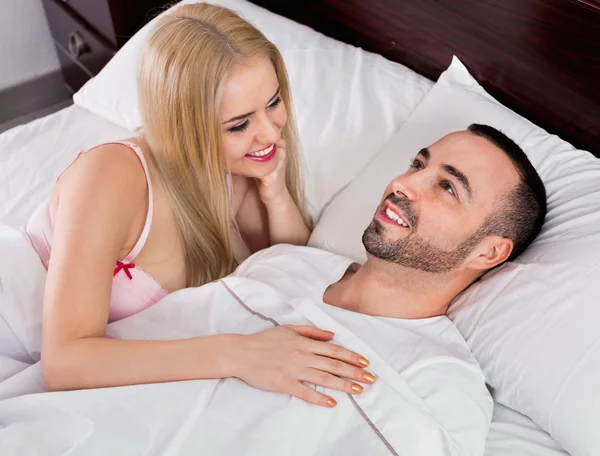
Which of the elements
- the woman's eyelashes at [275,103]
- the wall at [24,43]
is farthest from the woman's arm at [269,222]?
the wall at [24,43]

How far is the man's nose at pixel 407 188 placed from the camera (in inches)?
46.6

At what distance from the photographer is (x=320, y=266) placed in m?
1.34

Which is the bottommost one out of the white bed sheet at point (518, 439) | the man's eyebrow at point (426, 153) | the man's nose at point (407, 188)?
the white bed sheet at point (518, 439)

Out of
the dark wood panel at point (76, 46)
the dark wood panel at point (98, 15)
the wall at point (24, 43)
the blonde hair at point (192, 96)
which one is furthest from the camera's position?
the wall at point (24, 43)

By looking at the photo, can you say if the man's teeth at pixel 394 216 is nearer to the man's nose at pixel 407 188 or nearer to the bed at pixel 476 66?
the man's nose at pixel 407 188

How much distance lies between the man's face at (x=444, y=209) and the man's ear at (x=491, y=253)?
2cm

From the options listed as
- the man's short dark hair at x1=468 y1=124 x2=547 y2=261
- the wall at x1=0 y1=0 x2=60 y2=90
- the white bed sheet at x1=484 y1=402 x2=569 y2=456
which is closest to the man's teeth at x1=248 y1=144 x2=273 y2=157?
the man's short dark hair at x1=468 y1=124 x2=547 y2=261

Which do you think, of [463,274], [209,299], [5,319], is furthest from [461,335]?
[5,319]

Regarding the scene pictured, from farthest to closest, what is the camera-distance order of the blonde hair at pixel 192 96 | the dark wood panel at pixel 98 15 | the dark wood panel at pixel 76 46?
the dark wood panel at pixel 76 46 < the dark wood panel at pixel 98 15 < the blonde hair at pixel 192 96

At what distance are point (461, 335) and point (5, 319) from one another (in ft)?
2.93

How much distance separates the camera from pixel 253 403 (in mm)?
1058

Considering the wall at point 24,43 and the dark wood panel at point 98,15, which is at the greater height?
the dark wood panel at point 98,15

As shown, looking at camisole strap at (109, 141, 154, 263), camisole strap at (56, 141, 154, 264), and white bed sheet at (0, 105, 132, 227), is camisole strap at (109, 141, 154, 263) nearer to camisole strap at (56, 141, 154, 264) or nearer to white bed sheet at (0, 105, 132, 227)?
camisole strap at (56, 141, 154, 264)

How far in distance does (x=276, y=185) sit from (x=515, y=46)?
2.05 feet
